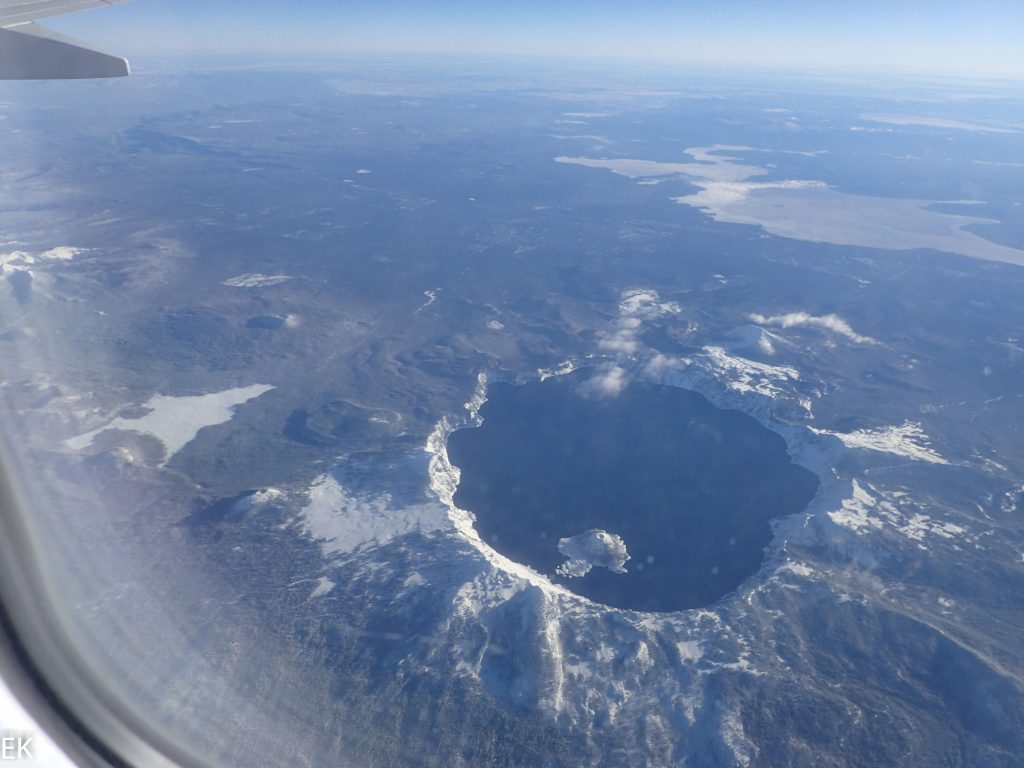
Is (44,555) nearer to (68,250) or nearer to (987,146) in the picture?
(68,250)

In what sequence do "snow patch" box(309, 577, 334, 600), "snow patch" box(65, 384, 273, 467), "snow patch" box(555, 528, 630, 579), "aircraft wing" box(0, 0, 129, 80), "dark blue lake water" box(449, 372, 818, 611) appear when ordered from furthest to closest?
"snow patch" box(65, 384, 273, 467) → "dark blue lake water" box(449, 372, 818, 611) → "snow patch" box(555, 528, 630, 579) → "snow patch" box(309, 577, 334, 600) → "aircraft wing" box(0, 0, 129, 80)

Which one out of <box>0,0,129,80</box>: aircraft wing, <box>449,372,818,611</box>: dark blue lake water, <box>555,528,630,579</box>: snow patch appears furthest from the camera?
<box>449,372,818,611</box>: dark blue lake water

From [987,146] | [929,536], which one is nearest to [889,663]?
[929,536]

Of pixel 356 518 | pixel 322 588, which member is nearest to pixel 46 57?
pixel 322 588

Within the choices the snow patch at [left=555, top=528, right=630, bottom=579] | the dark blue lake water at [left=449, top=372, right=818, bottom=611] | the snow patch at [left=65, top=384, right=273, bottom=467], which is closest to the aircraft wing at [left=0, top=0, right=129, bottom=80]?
the dark blue lake water at [left=449, top=372, right=818, bottom=611]

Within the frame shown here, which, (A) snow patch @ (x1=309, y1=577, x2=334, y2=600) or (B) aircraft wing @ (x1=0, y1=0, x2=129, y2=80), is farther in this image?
(A) snow patch @ (x1=309, y1=577, x2=334, y2=600)

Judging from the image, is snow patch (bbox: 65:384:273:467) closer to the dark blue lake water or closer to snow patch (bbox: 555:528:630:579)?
the dark blue lake water

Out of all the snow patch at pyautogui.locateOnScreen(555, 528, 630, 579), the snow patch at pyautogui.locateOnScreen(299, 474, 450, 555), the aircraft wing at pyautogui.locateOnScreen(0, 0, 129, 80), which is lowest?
the snow patch at pyautogui.locateOnScreen(555, 528, 630, 579)

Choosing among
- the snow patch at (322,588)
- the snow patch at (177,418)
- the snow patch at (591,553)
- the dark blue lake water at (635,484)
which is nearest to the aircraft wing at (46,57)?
the snow patch at (322,588)

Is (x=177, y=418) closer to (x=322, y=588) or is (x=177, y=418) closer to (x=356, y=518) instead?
(x=356, y=518)
